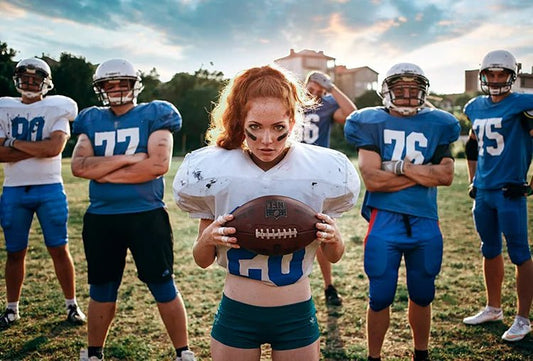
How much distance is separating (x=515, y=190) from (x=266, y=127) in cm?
254

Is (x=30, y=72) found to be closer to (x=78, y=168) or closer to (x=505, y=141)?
(x=78, y=168)

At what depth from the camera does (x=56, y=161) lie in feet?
12.8

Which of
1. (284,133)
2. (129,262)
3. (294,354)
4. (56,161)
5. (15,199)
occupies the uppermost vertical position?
(284,133)

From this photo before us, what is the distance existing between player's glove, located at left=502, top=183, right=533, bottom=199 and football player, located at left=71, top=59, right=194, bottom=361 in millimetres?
2515

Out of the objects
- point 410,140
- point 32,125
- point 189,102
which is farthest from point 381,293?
point 189,102

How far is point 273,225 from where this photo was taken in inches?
65.3

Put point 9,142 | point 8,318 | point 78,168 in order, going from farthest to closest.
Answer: point 8,318 → point 9,142 → point 78,168

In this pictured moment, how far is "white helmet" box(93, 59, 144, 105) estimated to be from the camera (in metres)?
2.91

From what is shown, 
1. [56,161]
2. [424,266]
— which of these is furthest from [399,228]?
[56,161]

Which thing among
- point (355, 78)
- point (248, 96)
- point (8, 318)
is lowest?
point (8, 318)

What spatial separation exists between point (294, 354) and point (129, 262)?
14.2 feet

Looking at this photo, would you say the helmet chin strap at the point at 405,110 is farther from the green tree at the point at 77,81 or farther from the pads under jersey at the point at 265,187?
the green tree at the point at 77,81

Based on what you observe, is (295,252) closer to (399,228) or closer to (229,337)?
(229,337)

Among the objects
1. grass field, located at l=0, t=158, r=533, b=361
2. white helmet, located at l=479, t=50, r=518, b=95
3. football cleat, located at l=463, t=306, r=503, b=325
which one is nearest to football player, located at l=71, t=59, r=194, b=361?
grass field, located at l=0, t=158, r=533, b=361
